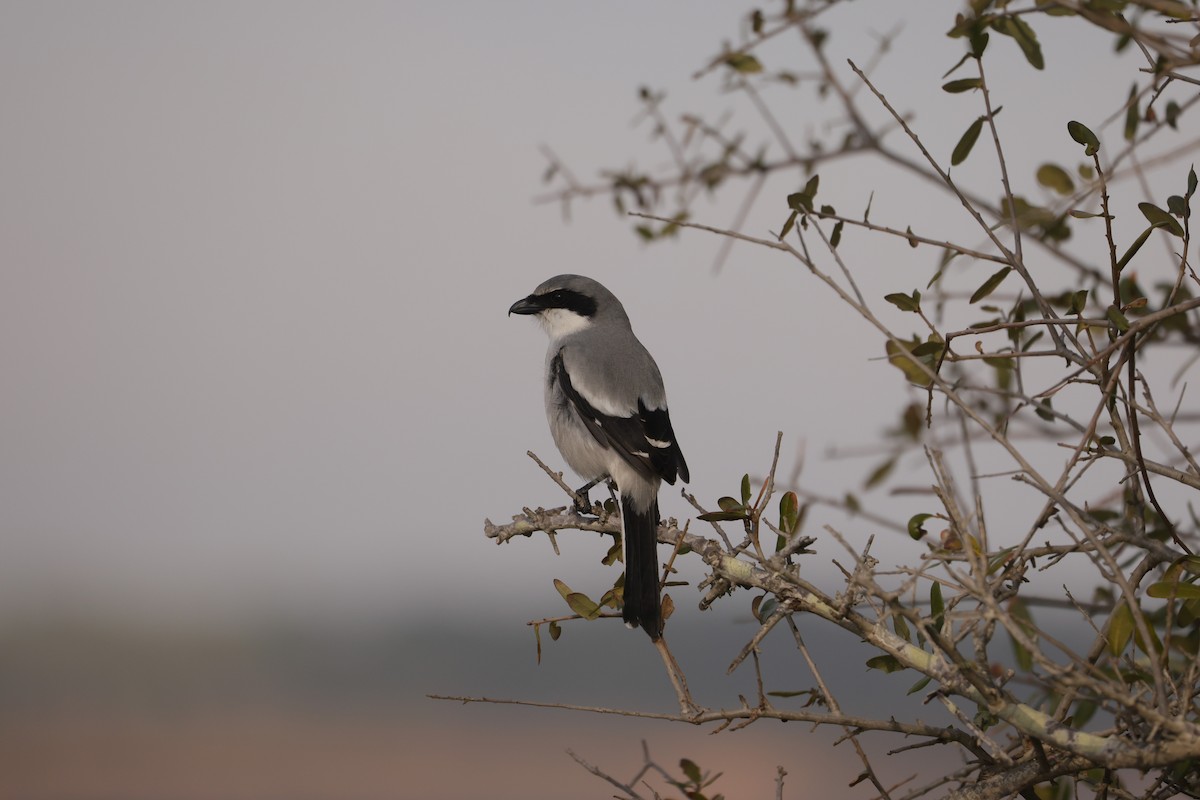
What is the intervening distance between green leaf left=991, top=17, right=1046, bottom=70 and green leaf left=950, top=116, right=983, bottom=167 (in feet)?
0.94

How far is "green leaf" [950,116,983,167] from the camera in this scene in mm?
2680

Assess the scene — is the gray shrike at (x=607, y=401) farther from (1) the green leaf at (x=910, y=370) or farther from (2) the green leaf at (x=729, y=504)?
(1) the green leaf at (x=910, y=370)

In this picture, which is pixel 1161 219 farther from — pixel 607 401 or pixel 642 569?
pixel 607 401

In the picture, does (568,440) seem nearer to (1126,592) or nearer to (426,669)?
(1126,592)

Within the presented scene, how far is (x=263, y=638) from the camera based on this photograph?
37562 mm

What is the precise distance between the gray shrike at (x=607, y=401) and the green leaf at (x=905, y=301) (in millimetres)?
1359

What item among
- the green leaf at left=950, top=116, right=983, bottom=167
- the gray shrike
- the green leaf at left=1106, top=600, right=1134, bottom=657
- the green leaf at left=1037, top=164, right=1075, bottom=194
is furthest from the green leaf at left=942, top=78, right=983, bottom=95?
the gray shrike

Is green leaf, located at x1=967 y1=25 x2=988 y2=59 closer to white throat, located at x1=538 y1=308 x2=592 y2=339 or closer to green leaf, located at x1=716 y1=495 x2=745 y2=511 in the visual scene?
green leaf, located at x1=716 y1=495 x2=745 y2=511

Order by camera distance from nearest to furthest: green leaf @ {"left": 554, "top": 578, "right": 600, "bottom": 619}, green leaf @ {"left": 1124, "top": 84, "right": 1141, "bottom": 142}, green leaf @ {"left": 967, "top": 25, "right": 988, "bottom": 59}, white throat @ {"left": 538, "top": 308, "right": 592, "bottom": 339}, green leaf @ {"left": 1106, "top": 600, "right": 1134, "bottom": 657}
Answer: green leaf @ {"left": 1106, "top": 600, "right": 1134, "bottom": 657}
green leaf @ {"left": 967, "top": 25, "right": 988, "bottom": 59}
green leaf @ {"left": 554, "top": 578, "right": 600, "bottom": 619}
green leaf @ {"left": 1124, "top": 84, "right": 1141, "bottom": 142}
white throat @ {"left": 538, "top": 308, "right": 592, "bottom": 339}

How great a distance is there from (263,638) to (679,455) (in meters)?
35.4

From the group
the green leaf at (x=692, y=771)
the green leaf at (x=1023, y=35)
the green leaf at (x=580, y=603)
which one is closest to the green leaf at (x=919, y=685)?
the green leaf at (x=692, y=771)

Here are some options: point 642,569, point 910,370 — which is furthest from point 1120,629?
point 642,569

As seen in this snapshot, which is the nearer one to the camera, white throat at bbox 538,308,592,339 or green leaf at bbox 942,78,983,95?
green leaf at bbox 942,78,983,95

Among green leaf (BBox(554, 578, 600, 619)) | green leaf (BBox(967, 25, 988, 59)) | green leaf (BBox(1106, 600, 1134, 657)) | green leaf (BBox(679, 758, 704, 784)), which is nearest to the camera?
green leaf (BBox(1106, 600, 1134, 657))
